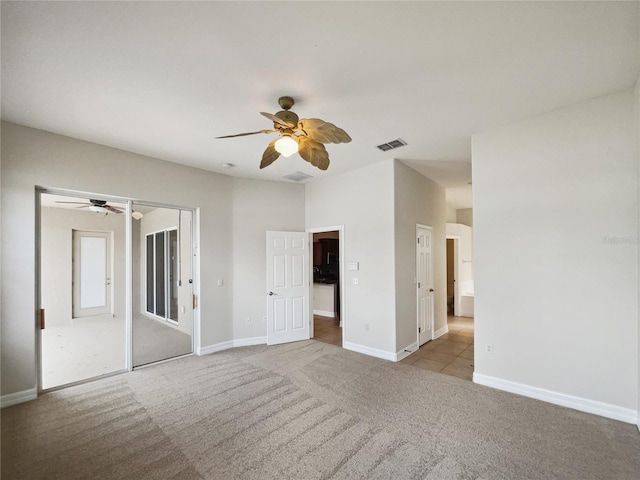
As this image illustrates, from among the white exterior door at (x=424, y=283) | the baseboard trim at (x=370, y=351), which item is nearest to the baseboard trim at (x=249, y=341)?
the baseboard trim at (x=370, y=351)

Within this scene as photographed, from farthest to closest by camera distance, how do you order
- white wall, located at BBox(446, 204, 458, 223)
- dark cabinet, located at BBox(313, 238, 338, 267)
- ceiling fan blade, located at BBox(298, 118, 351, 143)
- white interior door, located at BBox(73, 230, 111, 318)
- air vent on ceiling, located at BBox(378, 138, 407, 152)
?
dark cabinet, located at BBox(313, 238, 338, 267), white wall, located at BBox(446, 204, 458, 223), white interior door, located at BBox(73, 230, 111, 318), air vent on ceiling, located at BBox(378, 138, 407, 152), ceiling fan blade, located at BBox(298, 118, 351, 143)

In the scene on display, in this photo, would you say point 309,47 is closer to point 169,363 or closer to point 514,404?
point 514,404

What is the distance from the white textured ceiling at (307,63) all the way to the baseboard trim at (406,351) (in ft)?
10.3

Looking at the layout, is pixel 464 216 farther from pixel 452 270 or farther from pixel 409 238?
pixel 409 238

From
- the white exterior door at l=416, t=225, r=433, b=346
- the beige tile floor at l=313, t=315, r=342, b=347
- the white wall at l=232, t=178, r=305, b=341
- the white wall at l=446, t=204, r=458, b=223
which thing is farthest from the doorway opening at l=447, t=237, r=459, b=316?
the white wall at l=232, t=178, r=305, b=341

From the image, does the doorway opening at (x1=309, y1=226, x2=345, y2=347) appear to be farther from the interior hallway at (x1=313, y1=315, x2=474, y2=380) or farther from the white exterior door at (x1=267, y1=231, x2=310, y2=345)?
the white exterior door at (x1=267, y1=231, x2=310, y2=345)

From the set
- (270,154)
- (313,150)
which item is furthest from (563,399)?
(270,154)

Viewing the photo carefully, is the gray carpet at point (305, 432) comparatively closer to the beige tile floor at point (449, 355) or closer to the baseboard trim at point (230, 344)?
the beige tile floor at point (449, 355)

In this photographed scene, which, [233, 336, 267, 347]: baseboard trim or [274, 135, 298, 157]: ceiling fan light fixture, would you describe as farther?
[233, 336, 267, 347]: baseboard trim

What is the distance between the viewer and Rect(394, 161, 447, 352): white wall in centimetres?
429

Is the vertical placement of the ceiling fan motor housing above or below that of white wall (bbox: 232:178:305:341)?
above

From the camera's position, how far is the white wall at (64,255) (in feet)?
11.4

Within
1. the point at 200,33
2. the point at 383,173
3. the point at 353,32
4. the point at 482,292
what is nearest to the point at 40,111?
the point at 200,33

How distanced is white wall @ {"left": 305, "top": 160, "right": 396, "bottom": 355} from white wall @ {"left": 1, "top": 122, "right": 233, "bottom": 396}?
2.33 meters
